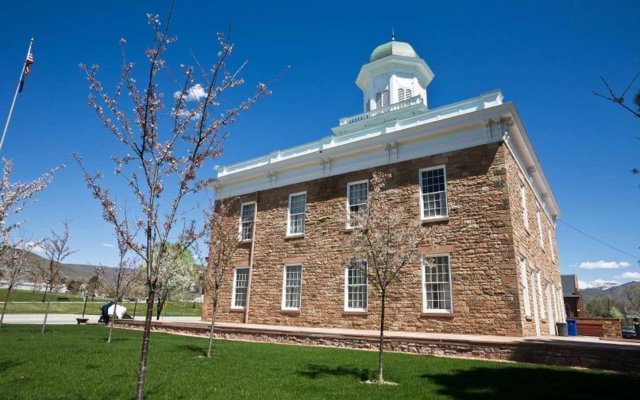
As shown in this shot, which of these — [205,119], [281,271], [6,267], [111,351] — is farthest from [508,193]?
[6,267]

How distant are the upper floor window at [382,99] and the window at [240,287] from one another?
13.4 metres

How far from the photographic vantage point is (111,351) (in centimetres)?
1140

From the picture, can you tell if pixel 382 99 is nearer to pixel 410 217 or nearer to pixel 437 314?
pixel 410 217

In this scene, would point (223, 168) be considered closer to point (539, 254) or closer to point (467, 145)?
point (467, 145)

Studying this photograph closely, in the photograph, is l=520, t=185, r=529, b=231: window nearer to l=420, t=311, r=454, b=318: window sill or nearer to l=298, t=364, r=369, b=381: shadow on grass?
l=420, t=311, r=454, b=318: window sill

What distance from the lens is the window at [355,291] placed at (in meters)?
17.3

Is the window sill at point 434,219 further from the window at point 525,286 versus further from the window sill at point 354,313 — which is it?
the window sill at point 354,313

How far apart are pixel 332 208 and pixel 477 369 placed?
11.4m

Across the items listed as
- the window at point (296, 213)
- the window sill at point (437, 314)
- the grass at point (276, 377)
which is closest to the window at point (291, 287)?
the window at point (296, 213)

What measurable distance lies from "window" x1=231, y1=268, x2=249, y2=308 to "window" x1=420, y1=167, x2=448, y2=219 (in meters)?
11.1

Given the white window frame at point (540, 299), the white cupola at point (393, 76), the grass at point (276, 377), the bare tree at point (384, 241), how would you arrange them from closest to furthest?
the grass at point (276, 377) < the bare tree at point (384, 241) < the white window frame at point (540, 299) < the white cupola at point (393, 76)

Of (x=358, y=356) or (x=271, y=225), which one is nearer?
(x=358, y=356)

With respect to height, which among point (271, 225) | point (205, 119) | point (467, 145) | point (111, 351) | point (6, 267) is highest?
point (467, 145)

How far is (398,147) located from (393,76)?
877 cm
